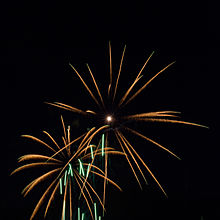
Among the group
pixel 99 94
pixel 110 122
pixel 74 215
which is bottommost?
pixel 74 215

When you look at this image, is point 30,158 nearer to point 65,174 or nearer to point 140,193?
point 65,174

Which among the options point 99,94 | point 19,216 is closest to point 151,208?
point 19,216

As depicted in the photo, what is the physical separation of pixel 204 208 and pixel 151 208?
8.49 feet

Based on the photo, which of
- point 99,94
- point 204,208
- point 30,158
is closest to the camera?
point 99,94

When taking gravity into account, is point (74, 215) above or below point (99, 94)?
below

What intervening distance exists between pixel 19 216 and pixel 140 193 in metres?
6.27

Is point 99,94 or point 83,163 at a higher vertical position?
point 99,94

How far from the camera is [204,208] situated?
40.4 feet

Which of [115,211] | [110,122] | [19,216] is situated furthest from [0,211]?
[110,122]

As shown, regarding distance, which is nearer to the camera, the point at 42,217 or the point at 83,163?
the point at 83,163

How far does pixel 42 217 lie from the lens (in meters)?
12.0

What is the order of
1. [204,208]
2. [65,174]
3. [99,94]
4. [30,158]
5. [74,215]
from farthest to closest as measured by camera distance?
[204,208] < [74,215] < [65,174] < [30,158] < [99,94]

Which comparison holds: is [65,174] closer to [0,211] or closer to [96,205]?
[96,205]

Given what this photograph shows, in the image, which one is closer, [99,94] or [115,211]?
[99,94]
